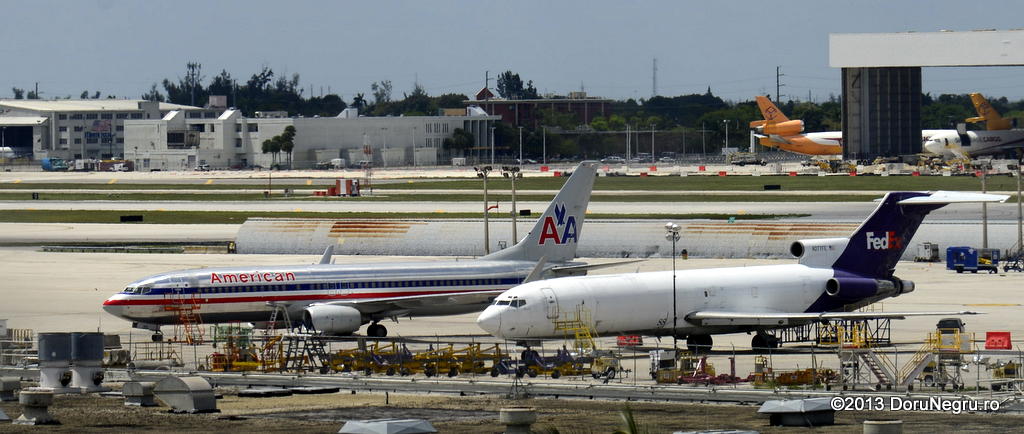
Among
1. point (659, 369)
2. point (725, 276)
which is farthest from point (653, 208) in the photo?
point (659, 369)

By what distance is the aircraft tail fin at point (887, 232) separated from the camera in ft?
190

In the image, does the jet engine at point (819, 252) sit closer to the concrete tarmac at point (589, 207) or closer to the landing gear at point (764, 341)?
the landing gear at point (764, 341)

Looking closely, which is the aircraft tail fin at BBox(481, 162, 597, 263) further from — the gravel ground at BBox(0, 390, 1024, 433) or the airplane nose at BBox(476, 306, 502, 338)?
the gravel ground at BBox(0, 390, 1024, 433)

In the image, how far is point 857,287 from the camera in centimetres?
5700

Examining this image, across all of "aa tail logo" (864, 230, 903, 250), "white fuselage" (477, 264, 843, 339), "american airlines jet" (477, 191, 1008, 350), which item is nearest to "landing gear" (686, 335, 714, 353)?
"american airlines jet" (477, 191, 1008, 350)

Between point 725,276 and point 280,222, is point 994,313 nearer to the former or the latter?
point 725,276

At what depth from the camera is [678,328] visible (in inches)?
2152

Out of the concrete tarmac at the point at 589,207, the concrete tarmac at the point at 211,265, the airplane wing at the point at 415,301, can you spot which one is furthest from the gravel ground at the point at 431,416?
the concrete tarmac at the point at 589,207

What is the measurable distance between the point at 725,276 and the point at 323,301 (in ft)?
48.0

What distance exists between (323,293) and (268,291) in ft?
6.52

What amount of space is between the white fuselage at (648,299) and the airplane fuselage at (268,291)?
21.5 ft

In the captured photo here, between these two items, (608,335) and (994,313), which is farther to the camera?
(994,313)

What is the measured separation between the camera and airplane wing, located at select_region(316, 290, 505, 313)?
58281 mm

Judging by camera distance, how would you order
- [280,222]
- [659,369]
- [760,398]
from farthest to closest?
1. [280,222]
2. [659,369]
3. [760,398]
